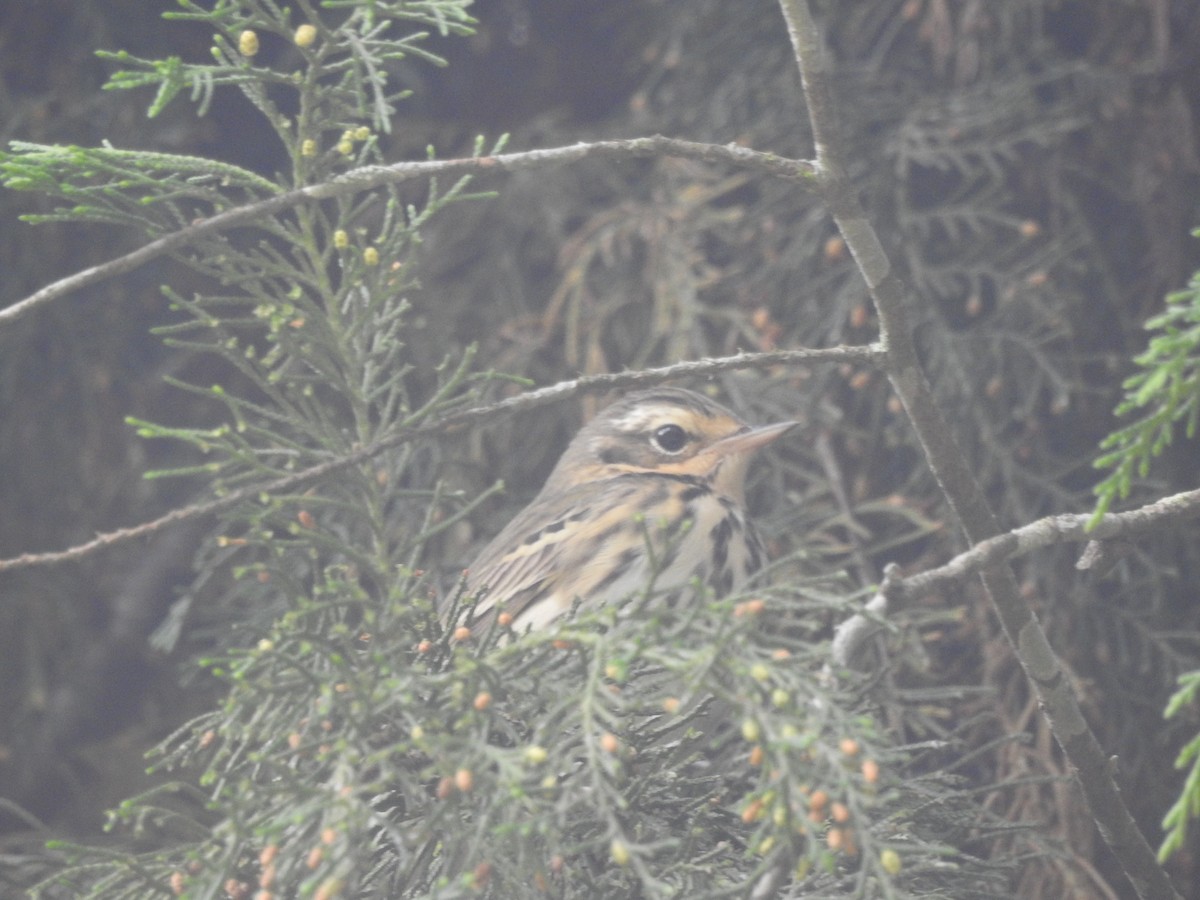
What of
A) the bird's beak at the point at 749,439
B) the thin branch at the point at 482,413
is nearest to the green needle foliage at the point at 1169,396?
the thin branch at the point at 482,413

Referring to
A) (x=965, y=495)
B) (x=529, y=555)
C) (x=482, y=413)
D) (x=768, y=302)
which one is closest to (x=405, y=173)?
(x=482, y=413)

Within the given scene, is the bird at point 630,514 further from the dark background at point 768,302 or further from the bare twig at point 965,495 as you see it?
the bare twig at point 965,495

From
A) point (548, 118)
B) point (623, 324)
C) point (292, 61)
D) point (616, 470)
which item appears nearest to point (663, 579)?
point (616, 470)

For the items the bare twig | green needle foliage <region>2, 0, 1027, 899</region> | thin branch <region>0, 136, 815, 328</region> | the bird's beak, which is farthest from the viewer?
the bird's beak

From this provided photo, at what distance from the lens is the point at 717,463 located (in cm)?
361

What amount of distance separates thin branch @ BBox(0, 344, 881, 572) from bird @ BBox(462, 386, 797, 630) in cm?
68

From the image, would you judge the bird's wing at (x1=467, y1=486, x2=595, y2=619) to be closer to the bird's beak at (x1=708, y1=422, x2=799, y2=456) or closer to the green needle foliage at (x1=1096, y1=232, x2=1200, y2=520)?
the bird's beak at (x1=708, y1=422, x2=799, y2=456)

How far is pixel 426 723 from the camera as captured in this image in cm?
197

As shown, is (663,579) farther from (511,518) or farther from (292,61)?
(292,61)

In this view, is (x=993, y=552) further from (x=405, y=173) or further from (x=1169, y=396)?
(x=405, y=173)

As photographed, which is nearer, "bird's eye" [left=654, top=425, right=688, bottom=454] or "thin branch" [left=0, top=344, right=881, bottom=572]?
"thin branch" [left=0, top=344, right=881, bottom=572]

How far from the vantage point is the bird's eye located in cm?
373

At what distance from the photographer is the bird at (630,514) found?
3178 millimetres

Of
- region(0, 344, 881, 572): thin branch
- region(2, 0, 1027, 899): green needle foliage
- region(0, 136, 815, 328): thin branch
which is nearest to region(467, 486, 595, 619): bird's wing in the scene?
region(2, 0, 1027, 899): green needle foliage
